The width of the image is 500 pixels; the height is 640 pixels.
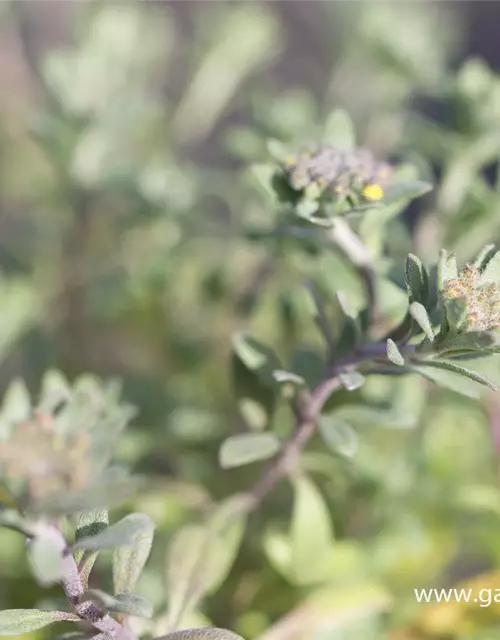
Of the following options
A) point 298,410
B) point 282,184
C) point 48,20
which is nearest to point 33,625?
point 298,410

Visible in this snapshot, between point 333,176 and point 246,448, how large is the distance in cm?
28

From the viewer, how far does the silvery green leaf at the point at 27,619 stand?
0.60m

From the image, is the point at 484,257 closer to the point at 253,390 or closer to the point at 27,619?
the point at 253,390

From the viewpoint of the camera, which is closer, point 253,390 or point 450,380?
point 450,380

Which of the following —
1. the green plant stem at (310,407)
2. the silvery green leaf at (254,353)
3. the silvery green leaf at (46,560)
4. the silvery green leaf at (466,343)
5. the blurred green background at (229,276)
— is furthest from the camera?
the blurred green background at (229,276)

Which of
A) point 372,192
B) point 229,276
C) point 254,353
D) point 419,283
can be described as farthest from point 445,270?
point 229,276

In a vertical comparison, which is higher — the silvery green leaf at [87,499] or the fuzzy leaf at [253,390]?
the silvery green leaf at [87,499]

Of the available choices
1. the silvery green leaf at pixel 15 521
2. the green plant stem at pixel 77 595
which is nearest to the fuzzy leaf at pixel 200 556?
the green plant stem at pixel 77 595

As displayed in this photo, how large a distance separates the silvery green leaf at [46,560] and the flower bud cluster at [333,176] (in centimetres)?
40

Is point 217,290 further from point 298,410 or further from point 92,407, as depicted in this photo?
point 92,407

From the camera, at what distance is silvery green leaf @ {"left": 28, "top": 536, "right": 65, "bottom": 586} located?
52cm

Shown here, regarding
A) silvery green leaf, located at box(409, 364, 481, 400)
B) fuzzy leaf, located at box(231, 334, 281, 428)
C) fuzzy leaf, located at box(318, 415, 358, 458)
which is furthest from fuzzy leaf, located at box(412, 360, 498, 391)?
fuzzy leaf, located at box(231, 334, 281, 428)

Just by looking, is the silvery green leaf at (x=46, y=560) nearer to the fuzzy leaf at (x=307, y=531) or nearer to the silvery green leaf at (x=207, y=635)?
the silvery green leaf at (x=207, y=635)

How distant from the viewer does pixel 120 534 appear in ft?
1.84
